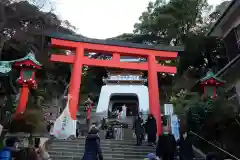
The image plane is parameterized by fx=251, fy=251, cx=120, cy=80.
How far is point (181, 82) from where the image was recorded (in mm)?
25234

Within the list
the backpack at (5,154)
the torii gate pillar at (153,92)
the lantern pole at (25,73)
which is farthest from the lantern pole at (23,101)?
the backpack at (5,154)

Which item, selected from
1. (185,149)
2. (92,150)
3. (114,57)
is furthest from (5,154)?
(114,57)

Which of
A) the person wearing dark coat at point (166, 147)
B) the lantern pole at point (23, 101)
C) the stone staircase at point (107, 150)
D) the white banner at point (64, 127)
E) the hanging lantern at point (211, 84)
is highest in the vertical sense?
the hanging lantern at point (211, 84)

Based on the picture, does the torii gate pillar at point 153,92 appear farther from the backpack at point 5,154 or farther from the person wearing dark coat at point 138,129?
the backpack at point 5,154

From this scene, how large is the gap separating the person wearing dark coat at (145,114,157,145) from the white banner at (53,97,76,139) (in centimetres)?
345

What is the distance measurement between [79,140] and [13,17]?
308 inches

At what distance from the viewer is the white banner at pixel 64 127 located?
36.6 feet

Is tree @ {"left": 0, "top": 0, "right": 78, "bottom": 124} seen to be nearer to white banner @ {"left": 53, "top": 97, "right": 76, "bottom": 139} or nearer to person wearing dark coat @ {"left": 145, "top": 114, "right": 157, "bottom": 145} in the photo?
white banner @ {"left": 53, "top": 97, "right": 76, "bottom": 139}

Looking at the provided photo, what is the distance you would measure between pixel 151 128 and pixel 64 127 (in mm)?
3935

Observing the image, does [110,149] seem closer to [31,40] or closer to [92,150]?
[92,150]

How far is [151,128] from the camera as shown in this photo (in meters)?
10.3

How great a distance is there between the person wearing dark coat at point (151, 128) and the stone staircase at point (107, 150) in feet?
1.19

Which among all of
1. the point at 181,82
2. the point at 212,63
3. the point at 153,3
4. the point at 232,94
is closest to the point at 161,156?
the point at 232,94

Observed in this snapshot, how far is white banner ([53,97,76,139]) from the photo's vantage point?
11164 mm
